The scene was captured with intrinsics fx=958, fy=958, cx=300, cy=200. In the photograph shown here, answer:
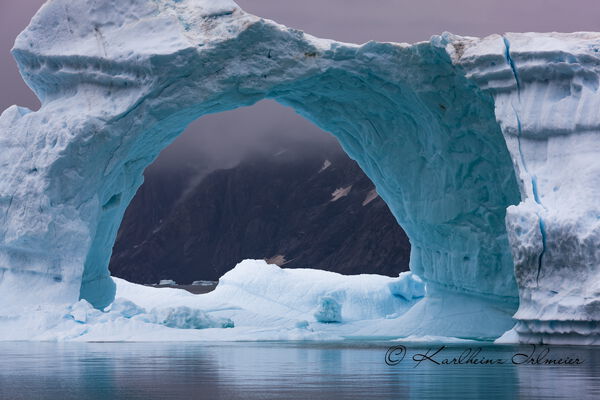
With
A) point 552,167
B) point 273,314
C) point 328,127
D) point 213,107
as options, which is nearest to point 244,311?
point 273,314

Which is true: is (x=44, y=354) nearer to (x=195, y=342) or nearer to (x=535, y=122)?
(x=195, y=342)

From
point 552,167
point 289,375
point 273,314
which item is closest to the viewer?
point 289,375

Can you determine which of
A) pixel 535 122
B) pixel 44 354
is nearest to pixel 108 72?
pixel 44 354

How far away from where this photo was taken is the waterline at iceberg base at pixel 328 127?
56.5 feet

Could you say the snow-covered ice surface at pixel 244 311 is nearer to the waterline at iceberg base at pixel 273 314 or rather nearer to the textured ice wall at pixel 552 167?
the waterline at iceberg base at pixel 273 314

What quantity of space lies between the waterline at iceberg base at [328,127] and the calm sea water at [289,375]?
3.86m

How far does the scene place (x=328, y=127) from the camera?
2281 centimetres

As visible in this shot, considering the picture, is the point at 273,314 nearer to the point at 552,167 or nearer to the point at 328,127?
the point at 328,127

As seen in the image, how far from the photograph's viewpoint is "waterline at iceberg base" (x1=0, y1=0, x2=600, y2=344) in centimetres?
1722

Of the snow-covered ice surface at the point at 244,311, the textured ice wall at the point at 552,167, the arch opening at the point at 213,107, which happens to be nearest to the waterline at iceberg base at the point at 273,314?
the snow-covered ice surface at the point at 244,311

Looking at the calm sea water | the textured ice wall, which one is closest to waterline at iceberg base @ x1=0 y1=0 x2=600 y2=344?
the textured ice wall

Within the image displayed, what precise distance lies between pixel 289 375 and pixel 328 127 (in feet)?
44.4

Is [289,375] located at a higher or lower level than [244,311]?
lower

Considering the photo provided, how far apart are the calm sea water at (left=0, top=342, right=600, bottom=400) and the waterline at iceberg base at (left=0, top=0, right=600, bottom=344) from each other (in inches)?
152
